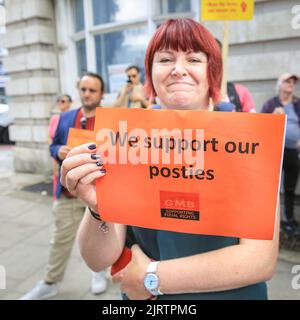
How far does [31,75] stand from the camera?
7906 millimetres

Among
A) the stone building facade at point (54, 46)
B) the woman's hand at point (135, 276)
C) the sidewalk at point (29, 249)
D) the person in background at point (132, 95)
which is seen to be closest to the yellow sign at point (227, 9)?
the person in background at point (132, 95)

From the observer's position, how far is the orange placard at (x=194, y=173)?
3.25 ft

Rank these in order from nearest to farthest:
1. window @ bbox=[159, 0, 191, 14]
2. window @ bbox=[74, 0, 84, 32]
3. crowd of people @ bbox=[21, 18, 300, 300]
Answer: crowd of people @ bbox=[21, 18, 300, 300] → window @ bbox=[159, 0, 191, 14] → window @ bbox=[74, 0, 84, 32]

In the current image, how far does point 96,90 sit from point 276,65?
2789mm

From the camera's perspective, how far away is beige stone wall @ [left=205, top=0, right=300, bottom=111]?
15.0 feet

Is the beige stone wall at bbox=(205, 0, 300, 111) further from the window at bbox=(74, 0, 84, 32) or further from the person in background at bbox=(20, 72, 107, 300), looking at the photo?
the window at bbox=(74, 0, 84, 32)

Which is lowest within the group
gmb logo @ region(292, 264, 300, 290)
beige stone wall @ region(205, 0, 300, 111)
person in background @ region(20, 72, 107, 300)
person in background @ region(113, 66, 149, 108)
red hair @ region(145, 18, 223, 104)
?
gmb logo @ region(292, 264, 300, 290)

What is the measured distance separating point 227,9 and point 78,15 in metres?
5.79

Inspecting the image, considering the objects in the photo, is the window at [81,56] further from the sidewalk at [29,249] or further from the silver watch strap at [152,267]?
the silver watch strap at [152,267]

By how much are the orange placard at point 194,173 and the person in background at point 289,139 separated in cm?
330

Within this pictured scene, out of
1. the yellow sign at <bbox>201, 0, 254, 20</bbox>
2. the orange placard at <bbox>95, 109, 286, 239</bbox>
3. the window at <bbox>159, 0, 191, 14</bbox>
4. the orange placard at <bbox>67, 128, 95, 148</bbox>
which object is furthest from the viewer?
the window at <bbox>159, 0, 191, 14</bbox>

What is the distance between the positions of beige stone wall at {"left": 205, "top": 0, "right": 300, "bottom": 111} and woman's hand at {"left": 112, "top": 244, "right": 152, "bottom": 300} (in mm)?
4093

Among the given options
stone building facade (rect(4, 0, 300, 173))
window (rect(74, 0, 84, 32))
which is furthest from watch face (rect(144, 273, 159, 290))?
window (rect(74, 0, 84, 32))
